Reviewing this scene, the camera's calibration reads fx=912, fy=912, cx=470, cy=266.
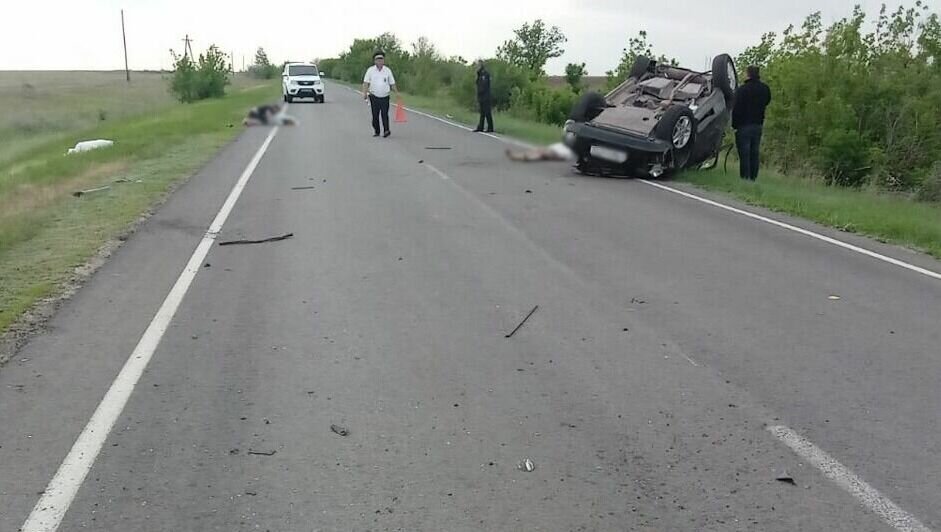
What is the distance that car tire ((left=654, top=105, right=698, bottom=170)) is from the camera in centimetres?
1258

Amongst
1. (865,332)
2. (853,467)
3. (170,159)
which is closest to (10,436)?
(853,467)

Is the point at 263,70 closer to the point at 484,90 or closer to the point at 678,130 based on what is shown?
the point at 484,90

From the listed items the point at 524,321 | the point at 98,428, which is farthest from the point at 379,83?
the point at 98,428

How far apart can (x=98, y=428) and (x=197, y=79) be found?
4356 cm

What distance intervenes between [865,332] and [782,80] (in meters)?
16.3

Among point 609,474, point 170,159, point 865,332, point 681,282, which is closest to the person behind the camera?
point 609,474

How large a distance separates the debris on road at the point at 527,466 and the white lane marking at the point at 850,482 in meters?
1.26

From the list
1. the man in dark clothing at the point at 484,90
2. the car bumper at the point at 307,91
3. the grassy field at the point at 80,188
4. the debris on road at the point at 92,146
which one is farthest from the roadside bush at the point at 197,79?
the man in dark clothing at the point at 484,90

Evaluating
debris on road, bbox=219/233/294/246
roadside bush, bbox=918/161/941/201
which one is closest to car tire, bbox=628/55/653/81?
roadside bush, bbox=918/161/941/201

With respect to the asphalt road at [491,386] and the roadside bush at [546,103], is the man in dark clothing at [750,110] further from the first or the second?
the asphalt road at [491,386]

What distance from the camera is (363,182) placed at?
13719 millimetres

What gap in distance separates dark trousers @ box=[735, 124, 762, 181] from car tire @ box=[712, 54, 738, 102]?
27.5 inches

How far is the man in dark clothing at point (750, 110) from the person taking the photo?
1416 cm

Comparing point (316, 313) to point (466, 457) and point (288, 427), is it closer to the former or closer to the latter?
point (288, 427)
